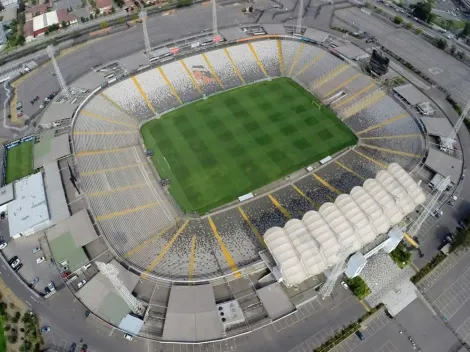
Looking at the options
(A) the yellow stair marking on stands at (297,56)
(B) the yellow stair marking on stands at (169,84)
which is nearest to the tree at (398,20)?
(A) the yellow stair marking on stands at (297,56)

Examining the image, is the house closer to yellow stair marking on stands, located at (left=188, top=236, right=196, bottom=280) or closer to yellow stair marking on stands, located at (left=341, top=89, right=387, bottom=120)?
yellow stair marking on stands, located at (left=341, top=89, right=387, bottom=120)

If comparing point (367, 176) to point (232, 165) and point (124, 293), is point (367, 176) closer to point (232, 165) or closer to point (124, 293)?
point (232, 165)

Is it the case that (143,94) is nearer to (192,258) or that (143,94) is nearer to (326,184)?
(192,258)

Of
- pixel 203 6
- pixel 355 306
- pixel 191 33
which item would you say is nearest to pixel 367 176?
pixel 355 306

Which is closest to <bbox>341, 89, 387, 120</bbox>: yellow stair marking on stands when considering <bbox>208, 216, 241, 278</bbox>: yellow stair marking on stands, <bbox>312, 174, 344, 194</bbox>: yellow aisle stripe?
<bbox>312, 174, 344, 194</bbox>: yellow aisle stripe

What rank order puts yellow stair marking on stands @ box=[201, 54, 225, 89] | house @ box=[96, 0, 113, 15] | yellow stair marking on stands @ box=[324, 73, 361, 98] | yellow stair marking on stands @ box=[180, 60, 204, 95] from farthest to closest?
house @ box=[96, 0, 113, 15]
yellow stair marking on stands @ box=[201, 54, 225, 89]
yellow stair marking on stands @ box=[180, 60, 204, 95]
yellow stair marking on stands @ box=[324, 73, 361, 98]

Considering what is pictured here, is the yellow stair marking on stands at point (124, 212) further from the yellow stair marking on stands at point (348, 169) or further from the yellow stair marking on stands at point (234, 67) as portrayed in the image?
the yellow stair marking on stands at point (234, 67)
